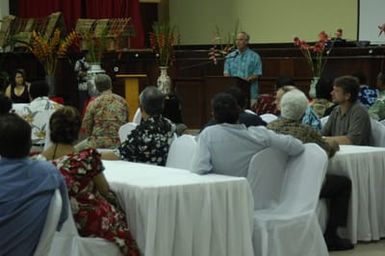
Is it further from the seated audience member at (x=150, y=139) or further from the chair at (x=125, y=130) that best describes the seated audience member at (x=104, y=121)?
the seated audience member at (x=150, y=139)

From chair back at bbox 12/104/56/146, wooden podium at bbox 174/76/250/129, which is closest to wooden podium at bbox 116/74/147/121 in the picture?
wooden podium at bbox 174/76/250/129

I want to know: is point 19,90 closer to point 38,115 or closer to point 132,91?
point 132,91

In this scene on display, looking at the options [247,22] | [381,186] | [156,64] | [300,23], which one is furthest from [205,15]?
[381,186]

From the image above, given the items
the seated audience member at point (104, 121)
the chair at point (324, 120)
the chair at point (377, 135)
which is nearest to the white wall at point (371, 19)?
the chair at point (324, 120)

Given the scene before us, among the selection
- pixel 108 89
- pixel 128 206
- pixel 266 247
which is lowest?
pixel 266 247

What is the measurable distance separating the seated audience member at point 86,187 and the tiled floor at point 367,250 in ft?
5.15

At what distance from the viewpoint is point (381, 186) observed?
5.15 m

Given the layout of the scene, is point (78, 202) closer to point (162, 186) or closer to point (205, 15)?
point (162, 186)

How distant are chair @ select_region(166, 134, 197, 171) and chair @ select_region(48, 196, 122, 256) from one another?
0.91 m

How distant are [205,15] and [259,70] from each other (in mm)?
5211

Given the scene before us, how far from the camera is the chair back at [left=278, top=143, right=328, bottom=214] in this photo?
4.33 metres

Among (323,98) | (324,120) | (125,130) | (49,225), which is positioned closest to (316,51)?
(323,98)

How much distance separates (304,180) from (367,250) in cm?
85

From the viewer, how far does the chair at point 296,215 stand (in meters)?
4.27
